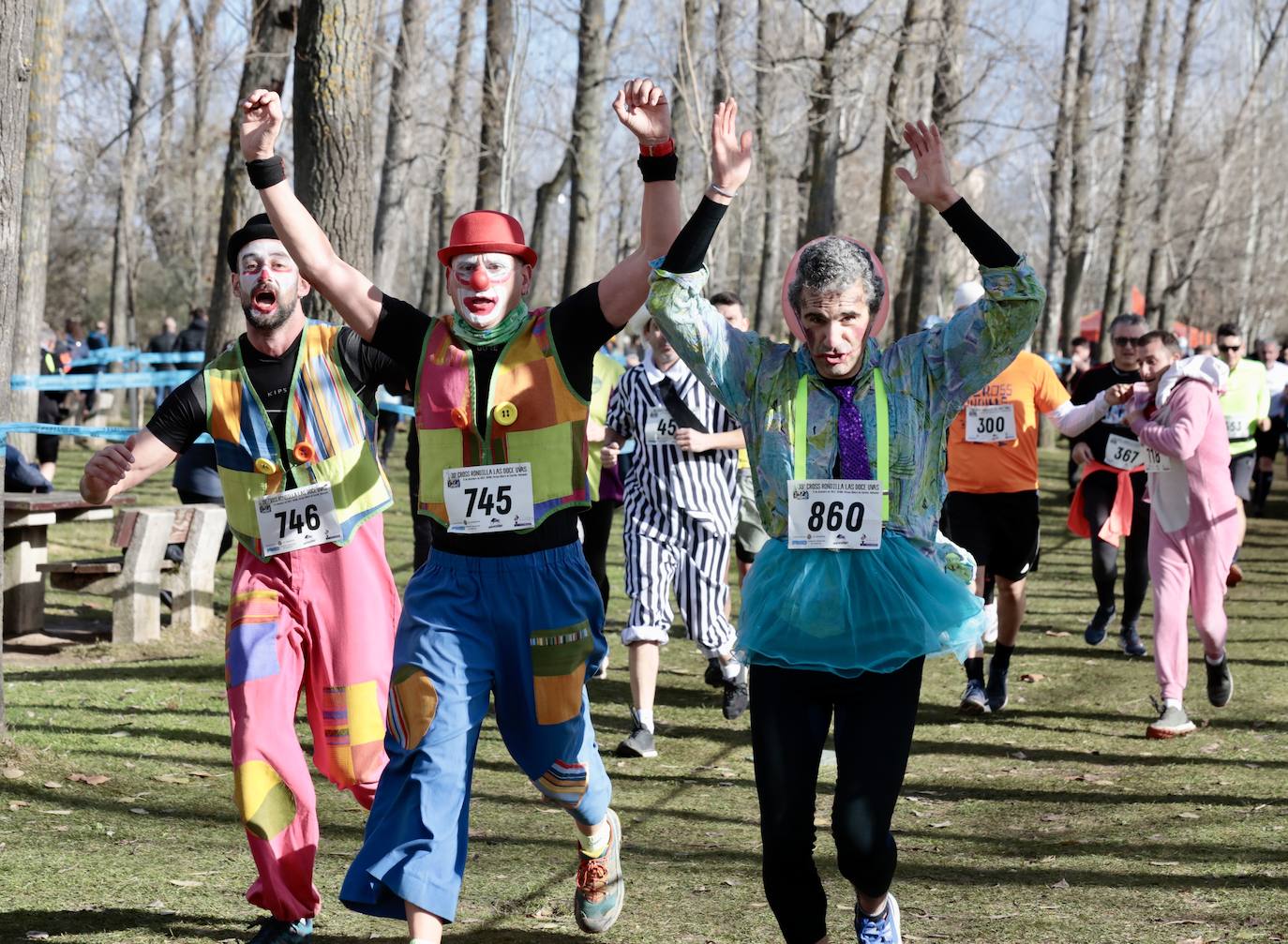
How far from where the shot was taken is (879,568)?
390 centimetres

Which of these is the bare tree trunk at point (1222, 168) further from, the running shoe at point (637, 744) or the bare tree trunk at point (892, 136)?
the running shoe at point (637, 744)

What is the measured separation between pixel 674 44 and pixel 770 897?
18609mm

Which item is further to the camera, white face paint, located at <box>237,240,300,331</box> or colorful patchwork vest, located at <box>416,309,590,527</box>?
white face paint, located at <box>237,240,300,331</box>

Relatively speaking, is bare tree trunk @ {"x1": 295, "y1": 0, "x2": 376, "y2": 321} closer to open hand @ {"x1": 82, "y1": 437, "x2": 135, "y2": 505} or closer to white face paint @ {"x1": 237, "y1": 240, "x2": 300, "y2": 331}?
white face paint @ {"x1": 237, "y1": 240, "x2": 300, "y2": 331}

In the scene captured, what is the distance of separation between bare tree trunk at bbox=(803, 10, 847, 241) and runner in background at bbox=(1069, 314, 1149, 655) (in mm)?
7650

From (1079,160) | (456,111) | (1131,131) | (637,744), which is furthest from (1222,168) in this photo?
(637,744)

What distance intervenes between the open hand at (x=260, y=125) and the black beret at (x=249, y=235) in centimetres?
24

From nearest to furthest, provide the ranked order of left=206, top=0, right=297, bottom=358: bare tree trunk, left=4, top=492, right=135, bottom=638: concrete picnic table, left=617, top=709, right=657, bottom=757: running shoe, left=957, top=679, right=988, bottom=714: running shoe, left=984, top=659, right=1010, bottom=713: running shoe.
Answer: left=617, top=709, right=657, bottom=757: running shoe
left=957, top=679, right=988, bottom=714: running shoe
left=984, top=659, right=1010, bottom=713: running shoe
left=4, top=492, right=135, bottom=638: concrete picnic table
left=206, top=0, right=297, bottom=358: bare tree trunk

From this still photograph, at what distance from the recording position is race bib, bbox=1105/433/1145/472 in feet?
30.9

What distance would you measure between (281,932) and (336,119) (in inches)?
219

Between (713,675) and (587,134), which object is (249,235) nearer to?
(713,675)

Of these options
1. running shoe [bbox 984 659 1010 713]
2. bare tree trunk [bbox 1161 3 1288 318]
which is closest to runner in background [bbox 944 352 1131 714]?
running shoe [bbox 984 659 1010 713]

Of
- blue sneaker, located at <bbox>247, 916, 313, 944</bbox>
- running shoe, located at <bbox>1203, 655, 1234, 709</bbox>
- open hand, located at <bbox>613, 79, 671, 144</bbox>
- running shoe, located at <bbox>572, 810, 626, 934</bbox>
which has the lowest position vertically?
blue sneaker, located at <bbox>247, 916, 313, 944</bbox>

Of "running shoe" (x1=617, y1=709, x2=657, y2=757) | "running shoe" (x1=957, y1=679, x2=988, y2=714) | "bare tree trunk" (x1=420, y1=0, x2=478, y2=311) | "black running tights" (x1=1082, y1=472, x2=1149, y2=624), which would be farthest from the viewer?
"bare tree trunk" (x1=420, y1=0, x2=478, y2=311)
